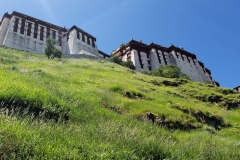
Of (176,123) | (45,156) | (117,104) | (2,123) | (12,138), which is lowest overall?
(45,156)

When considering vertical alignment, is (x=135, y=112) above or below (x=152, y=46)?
below

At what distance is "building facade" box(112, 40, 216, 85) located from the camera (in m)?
98.4

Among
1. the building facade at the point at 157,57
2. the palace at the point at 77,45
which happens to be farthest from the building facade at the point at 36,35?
the building facade at the point at 157,57

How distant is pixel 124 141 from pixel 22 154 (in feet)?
8.91

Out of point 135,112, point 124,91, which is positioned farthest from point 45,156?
point 124,91

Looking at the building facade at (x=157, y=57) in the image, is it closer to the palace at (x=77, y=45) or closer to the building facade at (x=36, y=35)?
the palace at (x=77, y=45)

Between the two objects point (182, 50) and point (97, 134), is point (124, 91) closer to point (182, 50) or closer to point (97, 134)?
point (97, 134)

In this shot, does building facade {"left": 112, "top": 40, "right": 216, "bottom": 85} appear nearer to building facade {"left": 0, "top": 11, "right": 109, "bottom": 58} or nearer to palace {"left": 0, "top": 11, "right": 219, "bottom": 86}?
palace {"left": 0, "top": 11, "right": 219, "bottom": 86}

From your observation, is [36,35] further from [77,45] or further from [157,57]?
[157,57]

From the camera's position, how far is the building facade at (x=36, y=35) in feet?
270

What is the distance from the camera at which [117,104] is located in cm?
1411

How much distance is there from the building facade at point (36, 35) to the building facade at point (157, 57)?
1345 centimetres

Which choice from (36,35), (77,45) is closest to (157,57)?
(77,45)

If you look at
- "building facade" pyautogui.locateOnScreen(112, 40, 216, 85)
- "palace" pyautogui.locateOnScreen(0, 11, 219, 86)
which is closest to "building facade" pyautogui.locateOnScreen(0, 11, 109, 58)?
"palace" pyautogui.locateOnScreen(0, 11, 219, 86)
